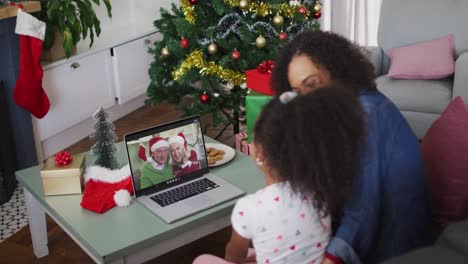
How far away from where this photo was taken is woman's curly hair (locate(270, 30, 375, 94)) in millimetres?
1560

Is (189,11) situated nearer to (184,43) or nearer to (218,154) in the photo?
(184,43)

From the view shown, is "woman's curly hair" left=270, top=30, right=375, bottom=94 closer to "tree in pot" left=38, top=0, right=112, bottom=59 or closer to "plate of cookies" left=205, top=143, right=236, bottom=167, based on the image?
"plate of cookies" left=205, top=143, right=236, bottom=167

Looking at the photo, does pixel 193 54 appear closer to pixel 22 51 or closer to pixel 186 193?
pixel 22 51

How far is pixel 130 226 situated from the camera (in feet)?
5.63

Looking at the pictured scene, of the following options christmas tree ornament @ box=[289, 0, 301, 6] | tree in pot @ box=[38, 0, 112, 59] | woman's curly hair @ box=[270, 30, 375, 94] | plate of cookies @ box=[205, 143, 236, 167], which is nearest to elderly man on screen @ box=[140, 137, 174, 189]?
plate of cookies @ box=[205, 143, 236, 167]

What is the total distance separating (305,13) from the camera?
3117 mm

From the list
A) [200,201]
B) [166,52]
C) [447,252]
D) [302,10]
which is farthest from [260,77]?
[447,252]

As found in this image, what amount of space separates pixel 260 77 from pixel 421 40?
1.09m

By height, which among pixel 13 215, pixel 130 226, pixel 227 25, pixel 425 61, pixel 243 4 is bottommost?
pixel 13 215

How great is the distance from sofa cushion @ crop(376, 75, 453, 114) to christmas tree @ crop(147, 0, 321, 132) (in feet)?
1.87

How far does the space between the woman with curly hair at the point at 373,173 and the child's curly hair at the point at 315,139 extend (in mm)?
115

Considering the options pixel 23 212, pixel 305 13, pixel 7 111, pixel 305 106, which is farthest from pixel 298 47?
pixel 7 111

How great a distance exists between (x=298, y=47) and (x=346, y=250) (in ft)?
1.93

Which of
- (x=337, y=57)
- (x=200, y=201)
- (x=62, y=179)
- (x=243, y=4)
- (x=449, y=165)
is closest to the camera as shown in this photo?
(x=337, y=57)
